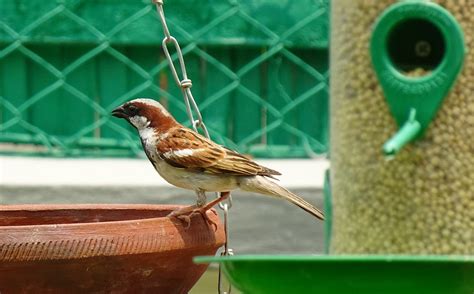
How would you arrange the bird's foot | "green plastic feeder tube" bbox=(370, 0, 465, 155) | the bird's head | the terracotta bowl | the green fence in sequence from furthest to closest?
the green fence → the bird's head → the bird's foot → the terracotta bowl → "green plastic feeder tube" bbox=(370, 0, 465, 155)

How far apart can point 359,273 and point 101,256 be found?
961mm

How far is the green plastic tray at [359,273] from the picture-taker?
2.26m

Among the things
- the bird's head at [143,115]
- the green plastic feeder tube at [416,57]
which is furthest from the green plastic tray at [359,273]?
the bird's head at [143,115]

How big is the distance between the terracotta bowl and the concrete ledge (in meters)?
1.62

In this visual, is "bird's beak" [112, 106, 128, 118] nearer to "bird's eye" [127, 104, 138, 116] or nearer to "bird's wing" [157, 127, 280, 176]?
"bird's eye" [127, 104, 138, 116]

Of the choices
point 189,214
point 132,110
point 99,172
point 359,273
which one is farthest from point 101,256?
point 99,172

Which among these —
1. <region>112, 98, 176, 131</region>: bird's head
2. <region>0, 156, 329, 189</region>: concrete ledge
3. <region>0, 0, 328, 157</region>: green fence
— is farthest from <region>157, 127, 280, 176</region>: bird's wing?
<region>0, 0, 328, 157</region>: green fence

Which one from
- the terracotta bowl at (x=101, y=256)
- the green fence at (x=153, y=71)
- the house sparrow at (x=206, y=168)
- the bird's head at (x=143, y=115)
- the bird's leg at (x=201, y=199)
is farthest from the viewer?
the green fence at (x=153, y=71)

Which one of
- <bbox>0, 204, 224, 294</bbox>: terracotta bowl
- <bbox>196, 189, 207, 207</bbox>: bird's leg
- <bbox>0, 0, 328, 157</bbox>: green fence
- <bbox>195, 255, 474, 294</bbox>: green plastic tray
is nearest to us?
<bbox>195, 255, 474, 294</bbox>: green plastic tray

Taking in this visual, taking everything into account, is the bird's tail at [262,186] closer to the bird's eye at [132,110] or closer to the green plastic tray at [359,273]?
the bird's eye at [132,110]

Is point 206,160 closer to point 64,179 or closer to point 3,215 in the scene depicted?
→ point 3,215

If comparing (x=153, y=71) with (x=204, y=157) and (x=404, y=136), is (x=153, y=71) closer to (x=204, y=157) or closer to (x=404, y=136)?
(x=204, y=157)

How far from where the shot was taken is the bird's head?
4.12 m

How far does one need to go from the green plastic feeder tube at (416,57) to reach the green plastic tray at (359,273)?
277 millimetres
